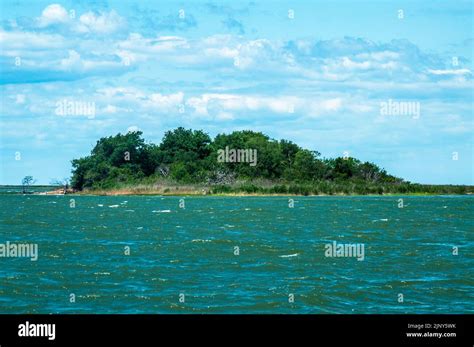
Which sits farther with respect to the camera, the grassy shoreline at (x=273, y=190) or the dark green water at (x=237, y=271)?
the grassy shoreline at (x=273, y=190)

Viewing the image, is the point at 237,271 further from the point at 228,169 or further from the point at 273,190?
the point at 228,169

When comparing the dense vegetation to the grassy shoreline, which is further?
the dense vegetation

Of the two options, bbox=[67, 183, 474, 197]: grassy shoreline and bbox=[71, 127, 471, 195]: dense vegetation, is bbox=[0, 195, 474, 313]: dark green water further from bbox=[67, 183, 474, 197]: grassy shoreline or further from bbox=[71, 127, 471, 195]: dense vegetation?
bbox=[71, 127, 471, 195]: dense vegetation

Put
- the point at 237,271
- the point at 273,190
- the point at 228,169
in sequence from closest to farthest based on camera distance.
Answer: the point at 237,271 → the point at 273,190 → the point at 228,169

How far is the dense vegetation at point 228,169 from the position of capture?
494 feet

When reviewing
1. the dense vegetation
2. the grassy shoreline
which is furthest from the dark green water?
the dense vegetation

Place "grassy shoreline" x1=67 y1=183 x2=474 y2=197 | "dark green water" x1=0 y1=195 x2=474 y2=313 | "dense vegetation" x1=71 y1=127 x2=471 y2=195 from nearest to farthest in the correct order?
"dark green water" x1=0 y1=195 x2=474 y2=313 < "grassy shoreline" x1=67 y1=183 x2=474 y2=197 < "dense vegetation" x1=71 y1=127 x2=471 y2=195

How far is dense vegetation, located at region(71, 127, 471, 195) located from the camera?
15062 cm

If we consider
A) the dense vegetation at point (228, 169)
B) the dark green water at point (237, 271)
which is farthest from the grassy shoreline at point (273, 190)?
the dark green water at point (237, 271)

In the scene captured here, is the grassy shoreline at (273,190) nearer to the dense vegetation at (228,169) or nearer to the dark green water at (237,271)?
the dense vegetation at (228,169)

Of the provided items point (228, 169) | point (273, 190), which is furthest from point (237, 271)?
point (228, 169)

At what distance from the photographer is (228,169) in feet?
527

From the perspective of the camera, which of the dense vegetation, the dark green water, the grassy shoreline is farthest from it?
the dense vegetation
